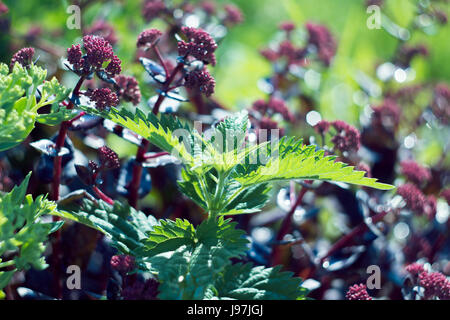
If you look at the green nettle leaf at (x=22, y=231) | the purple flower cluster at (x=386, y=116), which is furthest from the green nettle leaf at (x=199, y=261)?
the purple flower cluster at (x=386, y=116)

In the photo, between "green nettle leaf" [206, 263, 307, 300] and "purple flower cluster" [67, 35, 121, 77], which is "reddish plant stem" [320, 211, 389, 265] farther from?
"purple flower cluster" [67, 35, 121, 77]

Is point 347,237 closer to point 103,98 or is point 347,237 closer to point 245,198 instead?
point 245,198

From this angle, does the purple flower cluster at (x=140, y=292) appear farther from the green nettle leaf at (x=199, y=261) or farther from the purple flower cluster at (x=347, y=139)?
the purple flower cluster at (x=347, y=139)

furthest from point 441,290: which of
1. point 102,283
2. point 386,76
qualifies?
point 386,76

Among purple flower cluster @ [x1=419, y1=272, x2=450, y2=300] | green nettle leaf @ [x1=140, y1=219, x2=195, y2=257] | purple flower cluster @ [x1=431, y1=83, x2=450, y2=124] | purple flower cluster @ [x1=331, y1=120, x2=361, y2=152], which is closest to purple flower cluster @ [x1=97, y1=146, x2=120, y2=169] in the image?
green nettle leaf @ [x1=140, y1=219, x2=195, y2=257]

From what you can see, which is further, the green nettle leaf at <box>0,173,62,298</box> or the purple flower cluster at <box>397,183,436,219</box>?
the purple flower cluster at <box>397,183,436,219</box>

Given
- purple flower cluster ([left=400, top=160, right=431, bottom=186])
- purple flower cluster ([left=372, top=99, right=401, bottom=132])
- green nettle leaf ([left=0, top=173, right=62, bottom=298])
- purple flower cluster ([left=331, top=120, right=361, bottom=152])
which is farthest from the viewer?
purple flower cluster ([left=372, top=99, right=401, bottom=132])
